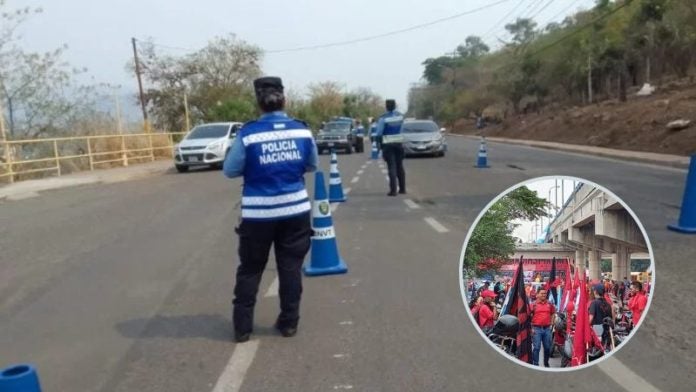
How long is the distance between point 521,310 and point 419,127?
25984 mm

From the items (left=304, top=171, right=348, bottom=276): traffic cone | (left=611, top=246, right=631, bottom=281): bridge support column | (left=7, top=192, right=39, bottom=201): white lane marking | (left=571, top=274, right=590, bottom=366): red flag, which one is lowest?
(left=7, top=192, right=39, bottom=201): white lane marking

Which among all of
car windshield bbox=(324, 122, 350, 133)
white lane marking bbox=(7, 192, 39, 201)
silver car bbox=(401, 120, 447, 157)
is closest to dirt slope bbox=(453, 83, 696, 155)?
silver car bbox=(401, 120, 447, 157)

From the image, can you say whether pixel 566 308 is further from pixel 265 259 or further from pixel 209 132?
pixel 209 132

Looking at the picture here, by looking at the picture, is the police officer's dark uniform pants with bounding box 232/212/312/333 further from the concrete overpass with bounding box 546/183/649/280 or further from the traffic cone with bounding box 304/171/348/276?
the concrete overpass with bounding box 546/183/649/280

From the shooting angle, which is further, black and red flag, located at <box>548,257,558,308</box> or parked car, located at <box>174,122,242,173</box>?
parked car, located at <box>174,122,242,173</box>

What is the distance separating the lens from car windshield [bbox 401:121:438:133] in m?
27.4

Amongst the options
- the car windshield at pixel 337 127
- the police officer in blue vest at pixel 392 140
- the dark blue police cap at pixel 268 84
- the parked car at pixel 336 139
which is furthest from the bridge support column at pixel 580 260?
the car windshield at pixel 337 127

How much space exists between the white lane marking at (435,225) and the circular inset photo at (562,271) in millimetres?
6993

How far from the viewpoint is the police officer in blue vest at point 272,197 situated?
4711 mm

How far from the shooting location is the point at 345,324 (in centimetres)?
518

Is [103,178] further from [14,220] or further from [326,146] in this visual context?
[326,146]

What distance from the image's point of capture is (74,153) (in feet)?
81.0

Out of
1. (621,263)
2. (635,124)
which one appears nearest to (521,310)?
(621,263)

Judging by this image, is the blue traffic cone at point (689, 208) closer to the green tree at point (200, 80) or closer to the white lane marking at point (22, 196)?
the white lane marking at point (22, 196)
